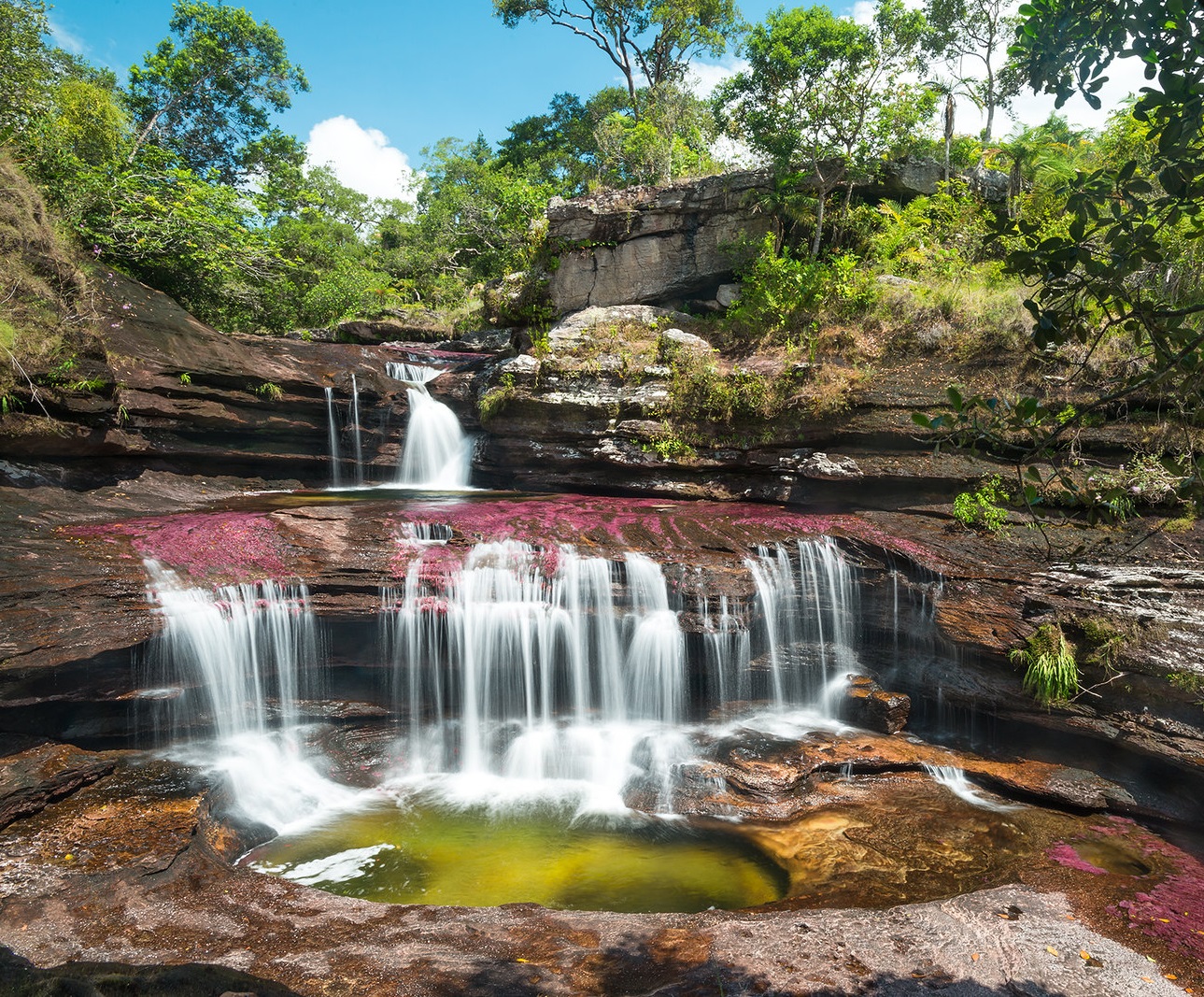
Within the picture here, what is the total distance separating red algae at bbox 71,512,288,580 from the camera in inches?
326

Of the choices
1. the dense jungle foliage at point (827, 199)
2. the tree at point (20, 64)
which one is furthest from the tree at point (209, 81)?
the tree at point (20, 64)

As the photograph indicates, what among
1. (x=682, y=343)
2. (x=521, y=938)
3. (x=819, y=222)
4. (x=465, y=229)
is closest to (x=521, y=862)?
(x=521, y=938)

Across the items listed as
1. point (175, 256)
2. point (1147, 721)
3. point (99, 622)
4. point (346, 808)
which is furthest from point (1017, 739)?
point (175, 256)

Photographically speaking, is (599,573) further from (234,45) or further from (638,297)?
(234,45)

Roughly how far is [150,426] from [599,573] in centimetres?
860

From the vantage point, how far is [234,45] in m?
26.2

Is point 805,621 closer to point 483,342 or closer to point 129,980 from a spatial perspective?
point 129,980

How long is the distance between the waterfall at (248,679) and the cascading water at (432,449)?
20.0ft

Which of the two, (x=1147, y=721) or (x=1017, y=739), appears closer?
(x=1147, y=721)

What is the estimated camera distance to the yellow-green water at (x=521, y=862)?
6066 mm

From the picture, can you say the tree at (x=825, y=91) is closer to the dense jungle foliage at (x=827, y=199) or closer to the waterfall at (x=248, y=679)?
the dense jungle foliage at (x=827, y=199)

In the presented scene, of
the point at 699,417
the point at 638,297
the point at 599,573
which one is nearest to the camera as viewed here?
the point at 599,573

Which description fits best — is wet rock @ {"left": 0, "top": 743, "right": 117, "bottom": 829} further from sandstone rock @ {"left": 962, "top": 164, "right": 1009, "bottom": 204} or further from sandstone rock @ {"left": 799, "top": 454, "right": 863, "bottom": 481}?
sandstone rock @ {"left": 962, "top": 164, "right": 1009, "bottom": 204}

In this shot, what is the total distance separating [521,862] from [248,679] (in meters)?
4.09
